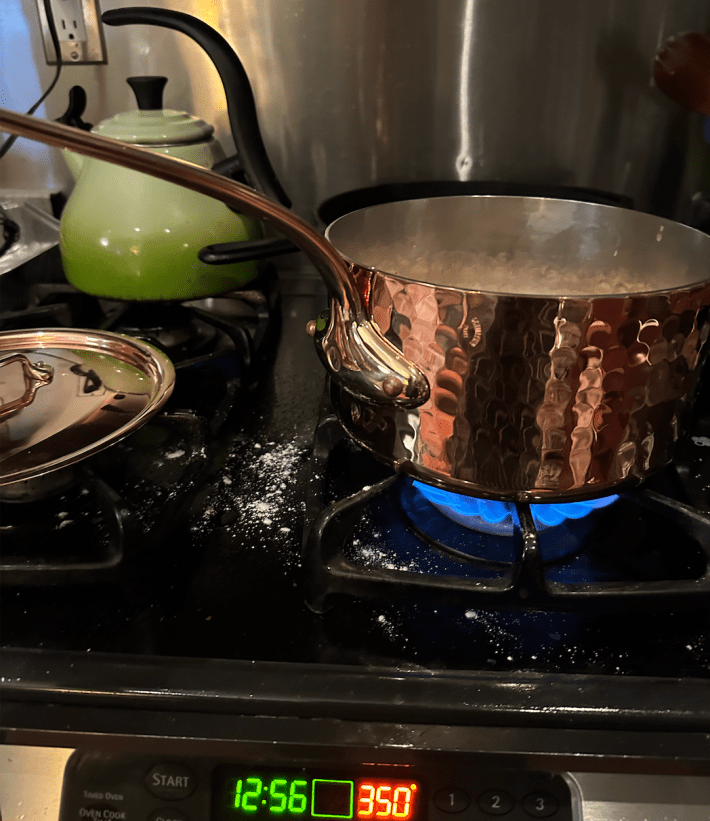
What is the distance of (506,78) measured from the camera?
2.63ft

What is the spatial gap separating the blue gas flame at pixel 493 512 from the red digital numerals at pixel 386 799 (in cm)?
18

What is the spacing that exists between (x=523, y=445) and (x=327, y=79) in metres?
0.61

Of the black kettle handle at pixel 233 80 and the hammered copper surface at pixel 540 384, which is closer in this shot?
the hammered copper surface at pixel 540 384

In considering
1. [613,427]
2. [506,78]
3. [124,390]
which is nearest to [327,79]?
[506,78]

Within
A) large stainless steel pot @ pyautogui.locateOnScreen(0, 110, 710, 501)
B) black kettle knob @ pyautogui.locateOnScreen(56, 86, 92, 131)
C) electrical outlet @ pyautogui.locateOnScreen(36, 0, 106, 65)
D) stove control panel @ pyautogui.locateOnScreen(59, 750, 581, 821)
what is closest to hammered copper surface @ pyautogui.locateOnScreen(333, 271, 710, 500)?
large stainless steel pot @ pyautogui.locateOnScreen(0, 110, 710, 501)

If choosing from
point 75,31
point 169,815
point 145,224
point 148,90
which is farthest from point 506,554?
point 75,31

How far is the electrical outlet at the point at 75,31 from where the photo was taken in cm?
81

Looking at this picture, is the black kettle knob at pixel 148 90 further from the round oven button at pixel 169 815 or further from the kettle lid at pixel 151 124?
the round oven button at pixel 169 815

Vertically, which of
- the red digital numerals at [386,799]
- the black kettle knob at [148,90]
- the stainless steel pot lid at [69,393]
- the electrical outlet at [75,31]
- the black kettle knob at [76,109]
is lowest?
the red digital numerals at [386,799]

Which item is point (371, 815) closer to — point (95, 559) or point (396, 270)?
point (95, 559)

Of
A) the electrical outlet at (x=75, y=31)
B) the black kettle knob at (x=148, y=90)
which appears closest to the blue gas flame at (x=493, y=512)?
the black kettle knob at (x=148, y=90)

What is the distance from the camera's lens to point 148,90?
692 millimetres

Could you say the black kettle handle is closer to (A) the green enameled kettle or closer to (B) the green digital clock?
(A) the green enameled kettle

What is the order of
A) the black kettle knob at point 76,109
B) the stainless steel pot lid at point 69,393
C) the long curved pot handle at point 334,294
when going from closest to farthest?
the long curved pot handle at point 334,294 → the stainless steel pot lid at point 69,393 → the black kettle knob at point 76,109
